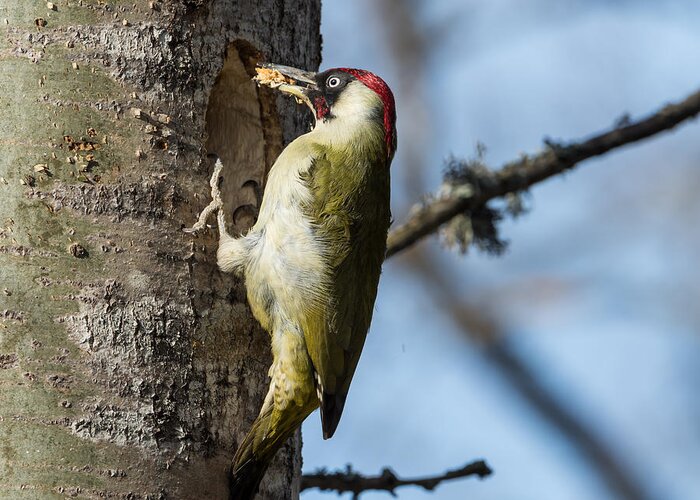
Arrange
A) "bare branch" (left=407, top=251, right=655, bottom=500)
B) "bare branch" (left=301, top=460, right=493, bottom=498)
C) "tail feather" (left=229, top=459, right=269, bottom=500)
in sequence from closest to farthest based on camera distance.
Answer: "tail feather" (left=229, top=459, right=269, bottom=500)
"bare branch" (left=301, top=460, right=493, bottom=498)
"bare branch" (left=407, top=251, right=655, bottom=500)

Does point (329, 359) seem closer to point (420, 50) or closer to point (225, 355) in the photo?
point (225, 355)

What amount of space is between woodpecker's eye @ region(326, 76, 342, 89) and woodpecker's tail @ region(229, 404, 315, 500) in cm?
131

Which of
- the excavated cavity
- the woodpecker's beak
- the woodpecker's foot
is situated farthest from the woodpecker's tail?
the woodpecker's beak

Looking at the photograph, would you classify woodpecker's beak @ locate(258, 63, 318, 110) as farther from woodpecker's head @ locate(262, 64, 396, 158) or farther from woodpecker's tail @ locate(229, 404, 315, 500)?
woodpecker's tail @ locate(229, 404, 315, 500)

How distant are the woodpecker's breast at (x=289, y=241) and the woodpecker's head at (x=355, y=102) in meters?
0.49

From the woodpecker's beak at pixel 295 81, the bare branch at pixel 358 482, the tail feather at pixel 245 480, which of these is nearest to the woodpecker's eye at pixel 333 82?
the woodpecker's beak at pixel 295 81

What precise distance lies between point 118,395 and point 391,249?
1563 mm

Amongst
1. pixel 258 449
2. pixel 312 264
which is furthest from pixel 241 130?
pixel 258 449

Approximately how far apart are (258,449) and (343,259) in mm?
805

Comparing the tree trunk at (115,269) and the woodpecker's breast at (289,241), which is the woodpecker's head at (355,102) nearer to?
the woodpecker's breast at (289,241)

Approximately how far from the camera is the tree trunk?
2584 mm

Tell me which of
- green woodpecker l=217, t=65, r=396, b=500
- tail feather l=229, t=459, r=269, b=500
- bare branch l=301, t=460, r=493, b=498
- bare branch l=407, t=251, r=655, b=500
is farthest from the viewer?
bare branch l=407, t=251, r=655, b=500

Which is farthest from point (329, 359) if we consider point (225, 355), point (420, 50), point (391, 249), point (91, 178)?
Result: point (420, 50)

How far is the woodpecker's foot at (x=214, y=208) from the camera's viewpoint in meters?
3.00
